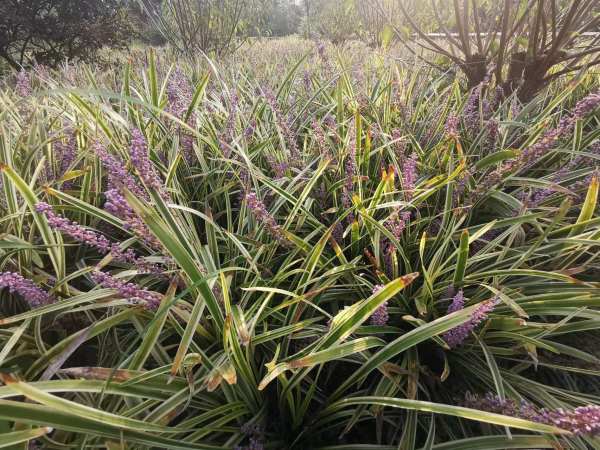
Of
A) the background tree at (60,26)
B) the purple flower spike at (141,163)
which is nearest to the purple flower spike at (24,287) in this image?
the purple flower spike at (141,163)

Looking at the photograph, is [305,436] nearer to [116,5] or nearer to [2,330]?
[2,330]

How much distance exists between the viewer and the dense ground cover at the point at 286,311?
75cm

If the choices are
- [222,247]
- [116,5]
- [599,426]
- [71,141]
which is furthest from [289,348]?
[116,5]

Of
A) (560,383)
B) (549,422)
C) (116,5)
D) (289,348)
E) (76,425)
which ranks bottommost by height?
(560,383)

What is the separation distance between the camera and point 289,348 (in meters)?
1.11

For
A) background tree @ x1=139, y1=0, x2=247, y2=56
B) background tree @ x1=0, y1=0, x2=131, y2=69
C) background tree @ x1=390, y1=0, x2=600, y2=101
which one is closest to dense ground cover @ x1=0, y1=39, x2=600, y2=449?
background tree @ x1=390, y1=0, x2=600, y2=101

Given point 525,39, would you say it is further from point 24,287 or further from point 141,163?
point 24,287

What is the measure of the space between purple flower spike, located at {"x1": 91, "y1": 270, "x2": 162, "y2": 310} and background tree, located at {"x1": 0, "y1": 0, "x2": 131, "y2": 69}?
5397 millimetres

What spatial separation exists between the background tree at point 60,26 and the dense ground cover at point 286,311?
459 cm

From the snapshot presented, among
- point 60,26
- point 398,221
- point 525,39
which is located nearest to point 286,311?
point 398,221

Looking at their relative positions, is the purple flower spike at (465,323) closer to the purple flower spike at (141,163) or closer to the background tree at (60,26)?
the purple flower spike at (141,163)

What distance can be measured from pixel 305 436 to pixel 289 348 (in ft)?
0.80

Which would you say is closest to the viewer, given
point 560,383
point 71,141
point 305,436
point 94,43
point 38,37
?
point 305,436

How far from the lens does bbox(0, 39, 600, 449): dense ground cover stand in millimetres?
753
